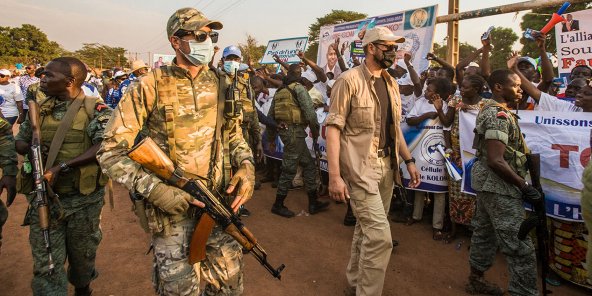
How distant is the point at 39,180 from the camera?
2.62 m

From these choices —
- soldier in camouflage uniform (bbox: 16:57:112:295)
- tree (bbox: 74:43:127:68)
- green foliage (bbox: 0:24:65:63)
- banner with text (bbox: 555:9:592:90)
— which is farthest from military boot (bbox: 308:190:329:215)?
tree (bbox: 74:43:127:68)

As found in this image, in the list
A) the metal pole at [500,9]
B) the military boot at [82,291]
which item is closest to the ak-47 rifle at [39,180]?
the military boot at [82,291]

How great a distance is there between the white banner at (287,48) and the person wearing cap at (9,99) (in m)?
6.60

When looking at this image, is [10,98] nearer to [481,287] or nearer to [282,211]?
[282,211]

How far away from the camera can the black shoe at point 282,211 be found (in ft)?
17.9

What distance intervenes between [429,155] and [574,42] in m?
2.77

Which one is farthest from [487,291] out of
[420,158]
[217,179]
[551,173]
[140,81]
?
[140,81]

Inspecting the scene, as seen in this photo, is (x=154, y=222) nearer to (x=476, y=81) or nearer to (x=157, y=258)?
(x=157, y=258)

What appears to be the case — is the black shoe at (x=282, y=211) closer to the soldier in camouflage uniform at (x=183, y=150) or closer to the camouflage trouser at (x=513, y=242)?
the camouflage trouser at (x=513, y=242)

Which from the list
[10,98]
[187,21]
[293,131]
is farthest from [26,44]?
[187,21]

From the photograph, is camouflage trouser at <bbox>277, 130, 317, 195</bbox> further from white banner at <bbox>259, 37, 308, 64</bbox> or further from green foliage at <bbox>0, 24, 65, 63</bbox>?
green foliage at <bbox>0, 24, 65, 63</bbox>

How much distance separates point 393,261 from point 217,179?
8.19 ft

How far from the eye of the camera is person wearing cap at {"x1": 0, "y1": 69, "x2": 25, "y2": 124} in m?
8.38

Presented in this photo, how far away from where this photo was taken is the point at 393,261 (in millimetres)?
4004
